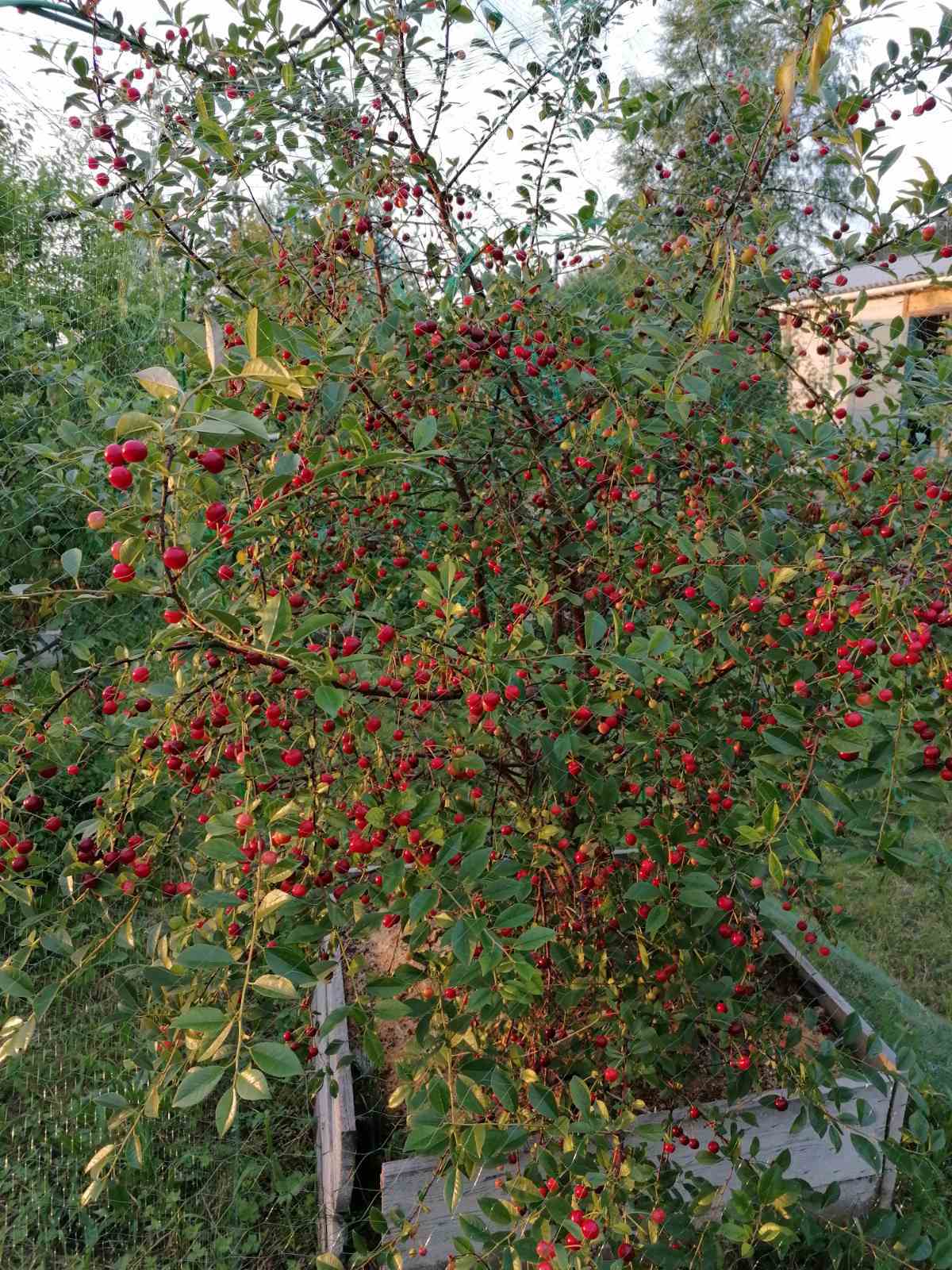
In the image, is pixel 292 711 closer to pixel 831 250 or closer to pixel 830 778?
pixel 830 778

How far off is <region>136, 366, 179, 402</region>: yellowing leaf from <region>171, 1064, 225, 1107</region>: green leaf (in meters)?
0.55

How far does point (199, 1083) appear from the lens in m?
0.73

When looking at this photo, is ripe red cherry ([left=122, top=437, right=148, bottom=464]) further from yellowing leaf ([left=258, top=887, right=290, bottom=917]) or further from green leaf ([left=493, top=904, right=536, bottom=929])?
green leaf ([left=493, top=904, right=536, bottom=929])

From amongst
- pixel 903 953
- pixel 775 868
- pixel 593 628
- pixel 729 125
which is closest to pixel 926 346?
pixel 729 125

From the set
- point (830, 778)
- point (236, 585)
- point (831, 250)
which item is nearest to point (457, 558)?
point (236, 585)

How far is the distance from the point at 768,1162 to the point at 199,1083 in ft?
4.33

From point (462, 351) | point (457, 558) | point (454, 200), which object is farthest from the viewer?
point (454, 200)

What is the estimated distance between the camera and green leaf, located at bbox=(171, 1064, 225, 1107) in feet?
2.34

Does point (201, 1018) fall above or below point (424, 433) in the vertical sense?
below

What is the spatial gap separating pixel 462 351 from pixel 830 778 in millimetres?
898

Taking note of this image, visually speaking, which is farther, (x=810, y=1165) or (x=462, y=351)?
(x=810, y=1165)

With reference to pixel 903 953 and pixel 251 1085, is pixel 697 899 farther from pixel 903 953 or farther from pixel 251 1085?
pixel 903 953

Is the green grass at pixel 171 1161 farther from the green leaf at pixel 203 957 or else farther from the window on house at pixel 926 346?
the window on house at pixel 926 346

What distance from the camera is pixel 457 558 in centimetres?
160
